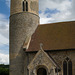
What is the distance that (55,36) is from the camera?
80.0 ft

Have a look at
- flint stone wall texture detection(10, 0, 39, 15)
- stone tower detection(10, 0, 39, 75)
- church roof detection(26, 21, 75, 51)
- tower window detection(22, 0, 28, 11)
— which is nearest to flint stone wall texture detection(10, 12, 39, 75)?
stone tower detection(10, 0, 39, 75)

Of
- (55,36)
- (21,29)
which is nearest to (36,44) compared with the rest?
(55,36)

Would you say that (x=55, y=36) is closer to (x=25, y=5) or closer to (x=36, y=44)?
(x=36, y=44)

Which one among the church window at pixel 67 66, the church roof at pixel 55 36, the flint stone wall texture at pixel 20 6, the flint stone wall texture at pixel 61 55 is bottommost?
the church window at pixel 67 66

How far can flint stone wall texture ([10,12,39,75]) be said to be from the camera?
2475 centimetres

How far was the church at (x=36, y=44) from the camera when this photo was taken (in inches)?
829

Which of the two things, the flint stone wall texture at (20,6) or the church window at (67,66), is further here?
the flint stone wall texture at (20,6)

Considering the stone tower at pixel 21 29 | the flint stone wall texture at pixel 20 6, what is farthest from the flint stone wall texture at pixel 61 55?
the flint stone wall texture at pixel 20 6

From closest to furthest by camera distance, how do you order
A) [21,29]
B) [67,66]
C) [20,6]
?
[67,66] → [21,29] → [20,6]

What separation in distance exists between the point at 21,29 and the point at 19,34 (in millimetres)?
897

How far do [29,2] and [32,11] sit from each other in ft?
5.61

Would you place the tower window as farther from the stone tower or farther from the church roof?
the church roof

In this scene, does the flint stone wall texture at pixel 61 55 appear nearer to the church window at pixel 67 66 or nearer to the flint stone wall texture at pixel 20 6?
the church window at pixel 67 66

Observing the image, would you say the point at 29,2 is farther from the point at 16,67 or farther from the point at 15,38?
the point at 16,67
